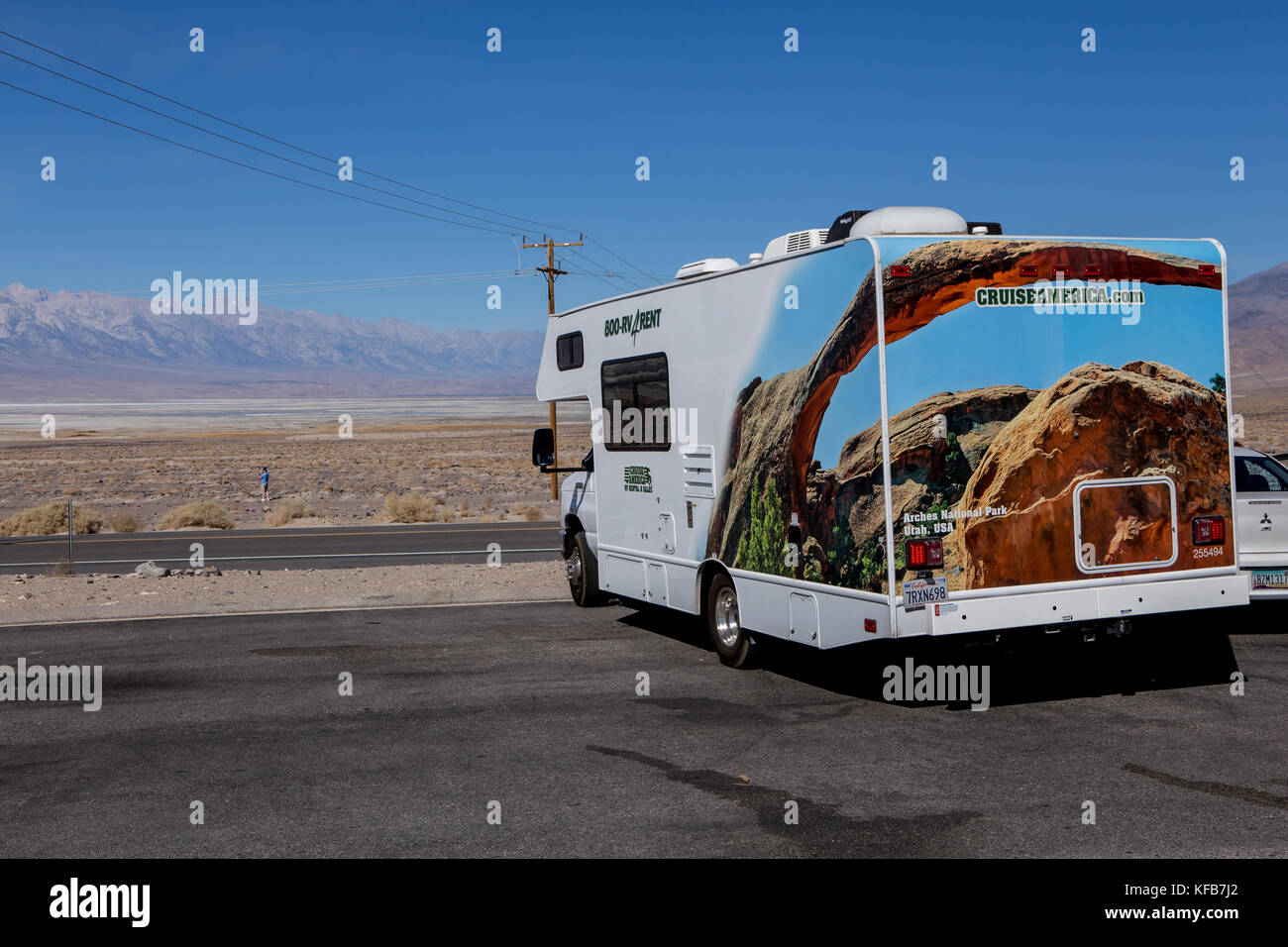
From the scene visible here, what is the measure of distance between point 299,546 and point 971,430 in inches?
843

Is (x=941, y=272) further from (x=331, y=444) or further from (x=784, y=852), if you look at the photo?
(x=331, y=444)

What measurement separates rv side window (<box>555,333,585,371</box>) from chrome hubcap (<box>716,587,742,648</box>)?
361cm

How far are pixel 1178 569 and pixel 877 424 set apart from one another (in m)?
2.63

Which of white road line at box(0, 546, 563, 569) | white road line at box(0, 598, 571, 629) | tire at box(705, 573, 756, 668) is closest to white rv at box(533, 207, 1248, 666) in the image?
tire at box(705, 573, 756, 668)

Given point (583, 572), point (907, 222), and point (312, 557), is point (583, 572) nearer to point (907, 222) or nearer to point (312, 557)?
point (907, 222)

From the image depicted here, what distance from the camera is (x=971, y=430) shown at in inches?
332

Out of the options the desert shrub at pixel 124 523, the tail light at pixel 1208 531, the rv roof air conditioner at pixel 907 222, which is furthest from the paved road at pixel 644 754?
the desert shrub at pixel 124 523

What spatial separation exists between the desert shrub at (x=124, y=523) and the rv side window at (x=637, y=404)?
26012 millimetres

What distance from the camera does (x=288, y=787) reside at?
7344 millimetres

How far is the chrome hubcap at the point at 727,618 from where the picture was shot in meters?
10.5

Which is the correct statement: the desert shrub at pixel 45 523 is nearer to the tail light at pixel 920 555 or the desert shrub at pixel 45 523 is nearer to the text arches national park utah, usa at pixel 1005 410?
the text arches national park utah, usa at pixel 1005 410

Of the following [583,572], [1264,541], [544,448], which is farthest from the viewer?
[544,448]

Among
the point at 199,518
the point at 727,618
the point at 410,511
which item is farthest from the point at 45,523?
the point at 727,618
